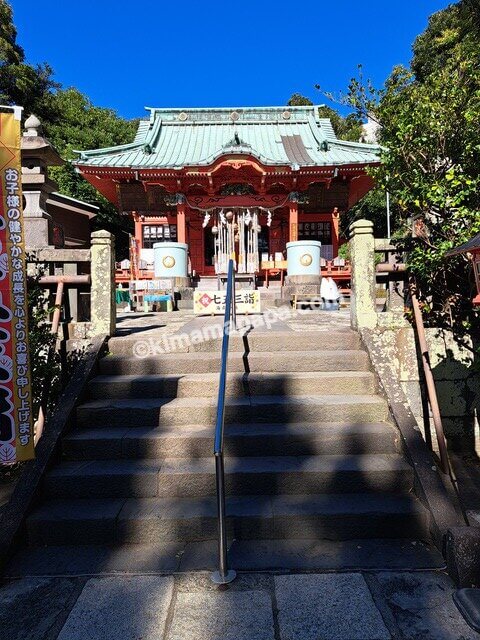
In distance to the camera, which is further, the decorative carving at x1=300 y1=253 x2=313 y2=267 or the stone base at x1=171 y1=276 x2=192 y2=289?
the stone base at x1=171 y1=276 x2=192 y2=289

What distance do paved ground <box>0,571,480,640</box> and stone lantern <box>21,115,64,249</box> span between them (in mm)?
5015

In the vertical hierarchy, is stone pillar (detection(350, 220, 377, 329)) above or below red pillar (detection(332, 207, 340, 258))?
below

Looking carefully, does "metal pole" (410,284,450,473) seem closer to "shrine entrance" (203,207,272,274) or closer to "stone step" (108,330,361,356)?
"stone step" (108,330,361,356)

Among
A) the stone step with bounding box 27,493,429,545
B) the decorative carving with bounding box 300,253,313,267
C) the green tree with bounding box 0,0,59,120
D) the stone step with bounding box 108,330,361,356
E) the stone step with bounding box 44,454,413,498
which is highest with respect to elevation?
the green tree with bounding box 0,0,59,120

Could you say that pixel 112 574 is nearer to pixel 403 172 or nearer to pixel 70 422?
pixel 70 422

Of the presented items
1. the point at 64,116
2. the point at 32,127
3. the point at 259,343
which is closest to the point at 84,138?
the point at 64,116

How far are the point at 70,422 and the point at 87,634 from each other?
193cm

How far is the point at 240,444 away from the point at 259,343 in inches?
59.4

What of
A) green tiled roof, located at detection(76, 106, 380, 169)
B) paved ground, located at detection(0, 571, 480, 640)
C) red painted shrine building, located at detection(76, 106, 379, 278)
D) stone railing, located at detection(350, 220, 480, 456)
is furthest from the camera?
green tiled roof, located at detection(76, 106, 380, 169)

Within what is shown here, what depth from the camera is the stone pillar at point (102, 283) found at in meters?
4.74

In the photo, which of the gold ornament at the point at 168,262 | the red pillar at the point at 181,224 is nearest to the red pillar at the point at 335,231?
the red pillar at the point at 181,224

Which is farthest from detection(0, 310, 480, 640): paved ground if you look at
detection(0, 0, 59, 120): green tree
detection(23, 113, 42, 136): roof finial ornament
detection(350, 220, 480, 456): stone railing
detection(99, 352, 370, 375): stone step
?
detection(0, 0, 59, 120): green tree

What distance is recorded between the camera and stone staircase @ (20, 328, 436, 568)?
284cm

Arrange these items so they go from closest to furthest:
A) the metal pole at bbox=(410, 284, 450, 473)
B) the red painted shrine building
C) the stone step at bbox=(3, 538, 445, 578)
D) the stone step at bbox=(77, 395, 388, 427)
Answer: the stone step at bbox=(3, 538, 445, 578), the metal pole at bbox=(410, 284, 450, 473), the stone step at bbox=(77, 395, 388, 427), the red painted shrine building
